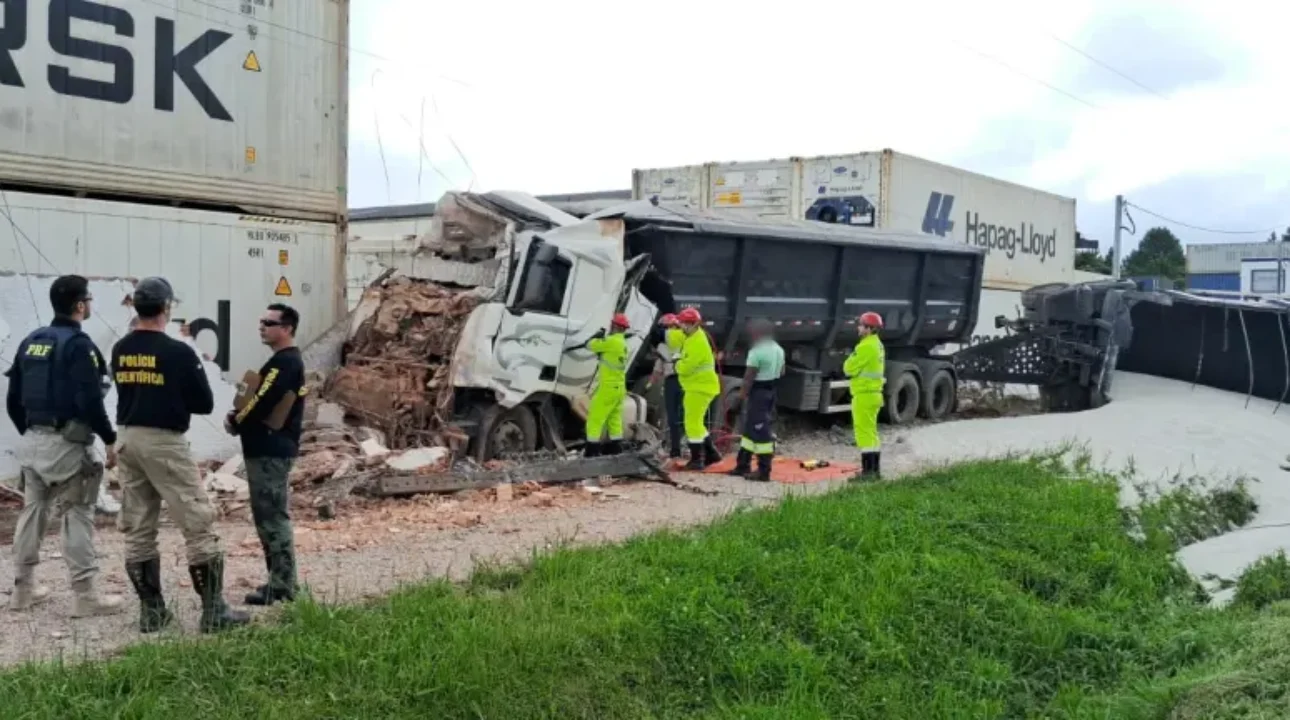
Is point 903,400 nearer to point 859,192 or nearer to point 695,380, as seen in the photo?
point 859,192

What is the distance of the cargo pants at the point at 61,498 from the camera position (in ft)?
17.7

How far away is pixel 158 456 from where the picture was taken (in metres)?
5.01

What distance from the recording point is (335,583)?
5.99m

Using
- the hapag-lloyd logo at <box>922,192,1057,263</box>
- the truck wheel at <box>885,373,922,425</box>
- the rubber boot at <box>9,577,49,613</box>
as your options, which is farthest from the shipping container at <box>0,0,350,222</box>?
the hapag-lloyd logo at <box>922,192,1057,263</box>

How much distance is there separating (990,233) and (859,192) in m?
5.32

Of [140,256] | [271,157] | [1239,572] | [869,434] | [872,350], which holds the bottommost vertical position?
[1239,572]

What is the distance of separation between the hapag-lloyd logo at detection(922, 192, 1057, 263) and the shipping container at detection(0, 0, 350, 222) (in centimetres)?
1103

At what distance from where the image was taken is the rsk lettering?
8641 mm

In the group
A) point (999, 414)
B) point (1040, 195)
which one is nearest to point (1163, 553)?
point (999, 414)

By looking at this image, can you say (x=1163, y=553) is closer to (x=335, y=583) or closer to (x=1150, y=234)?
(x=335, y=583)

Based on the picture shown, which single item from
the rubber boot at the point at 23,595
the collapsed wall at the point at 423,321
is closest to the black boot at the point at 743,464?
the collapsed wall at the point at 423,321

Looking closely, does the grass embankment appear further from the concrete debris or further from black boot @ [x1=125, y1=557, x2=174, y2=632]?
the concrete debris

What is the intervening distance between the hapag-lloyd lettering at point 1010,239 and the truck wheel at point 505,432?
12.0 m

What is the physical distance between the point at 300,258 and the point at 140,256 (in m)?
1.66
